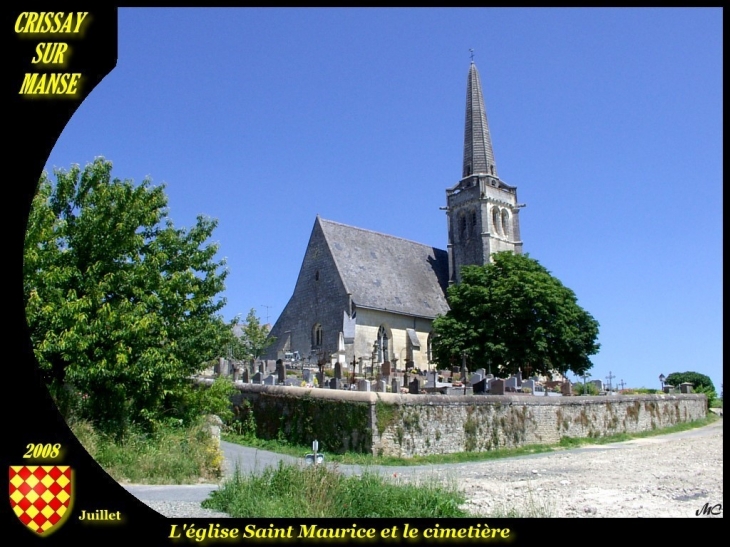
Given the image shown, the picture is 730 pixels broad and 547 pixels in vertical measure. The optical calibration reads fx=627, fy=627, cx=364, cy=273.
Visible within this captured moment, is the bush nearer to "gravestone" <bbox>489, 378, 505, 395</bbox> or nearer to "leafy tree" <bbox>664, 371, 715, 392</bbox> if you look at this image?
"gravestone" <bbox>489, 378, 505, 395</bbox>

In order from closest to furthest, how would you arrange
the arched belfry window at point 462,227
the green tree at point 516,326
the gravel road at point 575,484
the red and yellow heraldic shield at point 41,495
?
the red and yellow heraldic shield at point 41,495 < the gravel road at point 575,484 < the green tree at point 516,326 < the arched belfry window at point 462,227

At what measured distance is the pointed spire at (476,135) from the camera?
166 ft

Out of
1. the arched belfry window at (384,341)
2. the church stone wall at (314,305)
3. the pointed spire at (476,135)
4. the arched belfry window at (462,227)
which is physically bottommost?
the arched belfry window at (384,341)

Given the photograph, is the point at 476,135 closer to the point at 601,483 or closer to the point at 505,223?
the point at 505,223

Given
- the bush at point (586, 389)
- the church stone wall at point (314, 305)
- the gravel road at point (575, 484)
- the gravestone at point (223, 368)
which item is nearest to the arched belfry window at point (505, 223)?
the church stone wall at point (314, 305)

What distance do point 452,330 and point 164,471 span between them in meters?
25.6

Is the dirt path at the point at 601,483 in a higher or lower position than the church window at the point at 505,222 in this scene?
lower

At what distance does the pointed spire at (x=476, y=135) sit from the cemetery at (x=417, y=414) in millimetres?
29246

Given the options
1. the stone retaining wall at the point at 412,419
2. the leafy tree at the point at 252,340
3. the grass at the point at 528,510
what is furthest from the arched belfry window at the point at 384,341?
the grass at the point at 528,510

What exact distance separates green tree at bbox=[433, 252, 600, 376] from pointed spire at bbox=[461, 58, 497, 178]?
15557 mm

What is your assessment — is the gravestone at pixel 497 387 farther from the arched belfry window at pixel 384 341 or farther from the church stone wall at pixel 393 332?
the arched belfry window at pixel 384 341

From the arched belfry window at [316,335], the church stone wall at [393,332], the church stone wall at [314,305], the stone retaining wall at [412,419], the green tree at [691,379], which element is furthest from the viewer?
the green tree at [691,379]

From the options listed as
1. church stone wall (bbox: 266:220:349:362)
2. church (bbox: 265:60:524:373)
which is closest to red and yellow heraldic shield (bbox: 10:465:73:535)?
church (bbox: 265:60:524:373)

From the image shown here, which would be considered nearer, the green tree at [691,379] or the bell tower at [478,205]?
the green tree at [691,379]
